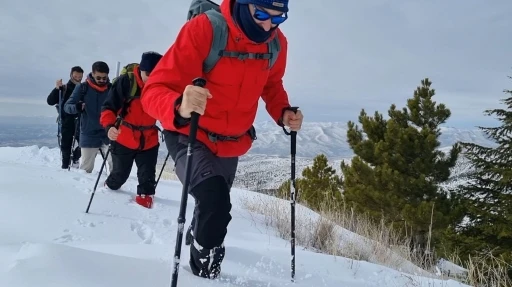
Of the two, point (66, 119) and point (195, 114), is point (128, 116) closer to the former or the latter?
point (195, 114)

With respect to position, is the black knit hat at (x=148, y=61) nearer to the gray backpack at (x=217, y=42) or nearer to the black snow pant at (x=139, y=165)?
the black snow pant at (x=139, y=165)

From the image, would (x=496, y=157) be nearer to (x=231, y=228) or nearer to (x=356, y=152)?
(x=356, y=152)

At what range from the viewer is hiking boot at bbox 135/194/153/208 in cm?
564

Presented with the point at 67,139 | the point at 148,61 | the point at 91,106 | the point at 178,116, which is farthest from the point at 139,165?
the point at 67,139

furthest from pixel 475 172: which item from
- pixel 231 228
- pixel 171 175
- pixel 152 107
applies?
pixel 152 107

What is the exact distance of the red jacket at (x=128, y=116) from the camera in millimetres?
5516

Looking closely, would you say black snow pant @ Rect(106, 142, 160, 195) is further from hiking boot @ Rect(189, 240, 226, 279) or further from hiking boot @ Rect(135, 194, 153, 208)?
hiking boot @ Rect(189, 240, 226, 279)

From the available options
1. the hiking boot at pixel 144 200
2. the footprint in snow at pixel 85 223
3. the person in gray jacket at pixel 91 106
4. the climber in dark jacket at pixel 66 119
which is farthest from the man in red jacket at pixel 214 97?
the climber in dark jacket at pixel 66 119

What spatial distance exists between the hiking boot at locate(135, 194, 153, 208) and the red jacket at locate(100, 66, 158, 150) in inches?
28.4

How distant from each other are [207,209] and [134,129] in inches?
135

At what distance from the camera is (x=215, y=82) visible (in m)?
2.69

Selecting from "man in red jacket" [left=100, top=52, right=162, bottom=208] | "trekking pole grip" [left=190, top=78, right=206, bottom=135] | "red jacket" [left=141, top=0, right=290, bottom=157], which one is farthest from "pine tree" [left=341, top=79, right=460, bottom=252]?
"trekking pole grip" [left=190, top=78, right=206, bottom=135]

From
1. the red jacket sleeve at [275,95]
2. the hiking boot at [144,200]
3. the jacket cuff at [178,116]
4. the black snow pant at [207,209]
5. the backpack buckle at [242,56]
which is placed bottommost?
the hiking boot at [144,200]

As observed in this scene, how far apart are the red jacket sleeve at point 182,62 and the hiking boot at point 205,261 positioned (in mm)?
930
